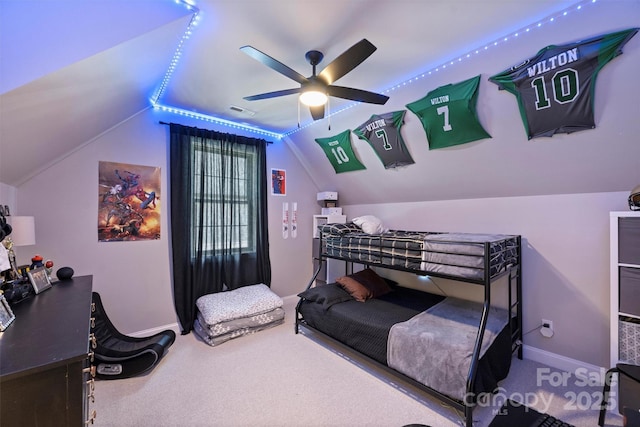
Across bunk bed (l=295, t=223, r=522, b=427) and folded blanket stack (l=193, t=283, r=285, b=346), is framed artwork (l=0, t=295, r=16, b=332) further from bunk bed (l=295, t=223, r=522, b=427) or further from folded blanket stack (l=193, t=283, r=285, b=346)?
bunk bed (l=295, t=223, r=522, b=427)

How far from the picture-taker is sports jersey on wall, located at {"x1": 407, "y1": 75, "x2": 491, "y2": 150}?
2297 millimetres

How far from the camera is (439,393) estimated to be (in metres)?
1.91

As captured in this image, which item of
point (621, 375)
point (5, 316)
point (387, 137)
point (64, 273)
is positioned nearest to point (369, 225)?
point (387, 137)

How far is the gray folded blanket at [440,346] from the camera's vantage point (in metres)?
1.86

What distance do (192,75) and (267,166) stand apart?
5.77 feet

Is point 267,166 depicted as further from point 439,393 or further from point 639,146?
point 639,146

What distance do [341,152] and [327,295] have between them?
198cm

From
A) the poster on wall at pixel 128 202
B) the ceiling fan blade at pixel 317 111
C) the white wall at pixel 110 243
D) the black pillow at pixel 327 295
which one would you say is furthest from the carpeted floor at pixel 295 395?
the ceiling fan blade at pixel 317 111

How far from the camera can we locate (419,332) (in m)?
2.15

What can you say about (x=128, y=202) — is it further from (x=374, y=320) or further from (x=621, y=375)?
(x=621, y=375)

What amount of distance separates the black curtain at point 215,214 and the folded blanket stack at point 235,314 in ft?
0.76

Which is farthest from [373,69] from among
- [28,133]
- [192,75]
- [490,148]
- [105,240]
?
[105,240]

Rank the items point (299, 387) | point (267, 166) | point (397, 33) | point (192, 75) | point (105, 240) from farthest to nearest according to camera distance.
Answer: point (267, 166) < point (105, 240) < point (192, 75) < point (299, 387) < point (397, 33)

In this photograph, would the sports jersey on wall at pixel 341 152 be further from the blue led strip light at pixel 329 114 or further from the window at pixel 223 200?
the window at pixel 223 200
